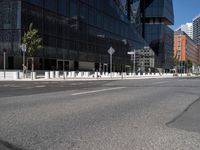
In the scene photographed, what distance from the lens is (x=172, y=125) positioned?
8766mm

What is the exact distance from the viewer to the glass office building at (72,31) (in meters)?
51.0

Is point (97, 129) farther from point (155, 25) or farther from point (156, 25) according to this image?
point (156, 25)

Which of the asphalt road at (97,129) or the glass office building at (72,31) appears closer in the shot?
the asphalt road at (97,129)

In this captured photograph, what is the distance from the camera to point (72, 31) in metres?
65.3

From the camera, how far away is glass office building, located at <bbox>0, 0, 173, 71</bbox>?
51.0 m

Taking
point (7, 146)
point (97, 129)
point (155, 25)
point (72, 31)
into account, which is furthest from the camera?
point (155, 25)

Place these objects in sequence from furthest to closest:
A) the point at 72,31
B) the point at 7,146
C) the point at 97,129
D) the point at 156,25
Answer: the point at 156,25 < the point at 72,31 < the point at 97,129 < the point at 7,146

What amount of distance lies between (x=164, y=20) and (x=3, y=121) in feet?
427

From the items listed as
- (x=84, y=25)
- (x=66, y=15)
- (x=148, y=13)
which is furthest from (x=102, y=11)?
(x=148, y=13)

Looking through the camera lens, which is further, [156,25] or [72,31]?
[156,25]

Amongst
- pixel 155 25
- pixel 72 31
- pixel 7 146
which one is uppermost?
pixel 155 25

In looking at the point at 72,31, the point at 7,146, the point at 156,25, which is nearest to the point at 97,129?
the point at 7,146

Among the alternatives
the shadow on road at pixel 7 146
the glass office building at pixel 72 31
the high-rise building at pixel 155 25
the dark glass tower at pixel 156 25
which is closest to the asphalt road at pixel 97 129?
the shadow on road at pixel 7 146

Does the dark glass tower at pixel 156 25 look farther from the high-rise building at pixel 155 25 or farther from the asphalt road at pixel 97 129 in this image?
the asphalt road at pixel 97 129
